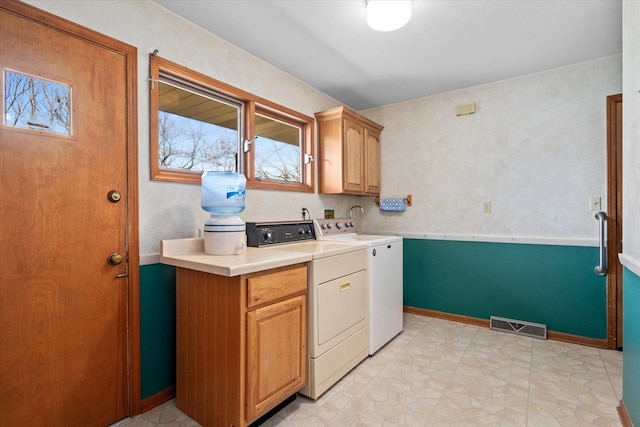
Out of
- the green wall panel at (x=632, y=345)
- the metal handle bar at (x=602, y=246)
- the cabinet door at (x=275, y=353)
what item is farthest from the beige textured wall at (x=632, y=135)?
the cabinet door at (x=275, y=353)

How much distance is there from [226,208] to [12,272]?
99cm

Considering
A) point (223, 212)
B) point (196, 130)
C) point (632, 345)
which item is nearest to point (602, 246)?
point (632, 345)

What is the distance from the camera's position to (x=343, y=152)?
9.94 feet

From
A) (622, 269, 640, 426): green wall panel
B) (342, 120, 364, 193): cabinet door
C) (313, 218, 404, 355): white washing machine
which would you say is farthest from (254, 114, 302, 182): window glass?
(622, 269, 640, 426): green wall panel

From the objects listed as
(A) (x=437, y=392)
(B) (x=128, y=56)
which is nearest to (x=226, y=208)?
(B) (x=128, y=56)

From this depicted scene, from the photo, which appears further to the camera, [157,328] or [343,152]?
[343,152]

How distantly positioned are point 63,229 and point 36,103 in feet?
1.89

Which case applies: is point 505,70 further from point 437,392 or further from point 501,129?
point 437,392

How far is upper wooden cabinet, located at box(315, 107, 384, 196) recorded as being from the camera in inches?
119

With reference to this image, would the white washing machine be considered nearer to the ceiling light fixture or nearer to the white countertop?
the white countertop

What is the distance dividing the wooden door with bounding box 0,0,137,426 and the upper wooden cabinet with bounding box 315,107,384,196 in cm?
176

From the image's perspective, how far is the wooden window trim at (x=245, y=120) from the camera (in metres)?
1.83

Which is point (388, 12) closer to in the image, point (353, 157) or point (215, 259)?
point (353, 157)

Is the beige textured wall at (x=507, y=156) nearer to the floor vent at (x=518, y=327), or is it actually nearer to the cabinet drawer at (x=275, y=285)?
the floor vent at (x=518, y=327)
